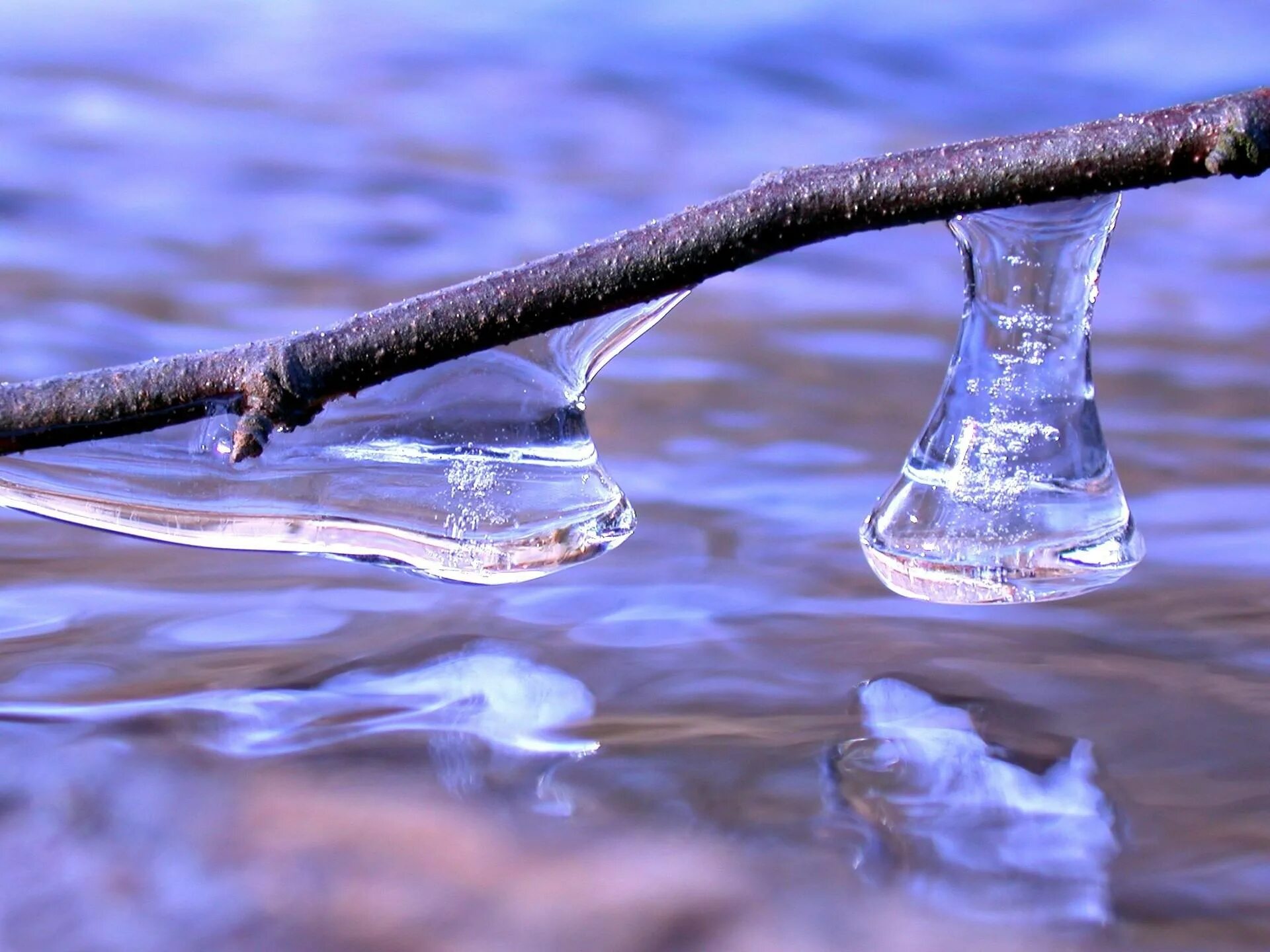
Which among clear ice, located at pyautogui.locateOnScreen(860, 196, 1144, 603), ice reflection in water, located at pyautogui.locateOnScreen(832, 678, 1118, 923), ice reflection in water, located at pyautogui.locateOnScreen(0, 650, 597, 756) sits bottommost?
ice reflection in water, located at pyautogui.locateOnScreen(832, 678, 1118, 923)

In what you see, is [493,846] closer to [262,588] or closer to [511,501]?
[511,501]

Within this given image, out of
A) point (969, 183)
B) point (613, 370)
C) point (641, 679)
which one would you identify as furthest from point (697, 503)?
point (969, 183)

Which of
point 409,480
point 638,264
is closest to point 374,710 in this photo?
point 409,480

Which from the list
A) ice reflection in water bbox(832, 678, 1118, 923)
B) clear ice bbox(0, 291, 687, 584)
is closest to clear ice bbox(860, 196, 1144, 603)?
ice reflection in water bbox(832, 678, 1118, 923)

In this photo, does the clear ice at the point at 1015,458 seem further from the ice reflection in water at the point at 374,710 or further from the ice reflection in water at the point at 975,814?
the ice reflection in water at the point at 374,710

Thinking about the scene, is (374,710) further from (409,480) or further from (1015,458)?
(1015,458)

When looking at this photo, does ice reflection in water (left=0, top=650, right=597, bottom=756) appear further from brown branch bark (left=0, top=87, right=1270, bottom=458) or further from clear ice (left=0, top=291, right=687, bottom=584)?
brown branch bark (left=0, top=87, right=1270, bottom=458)
